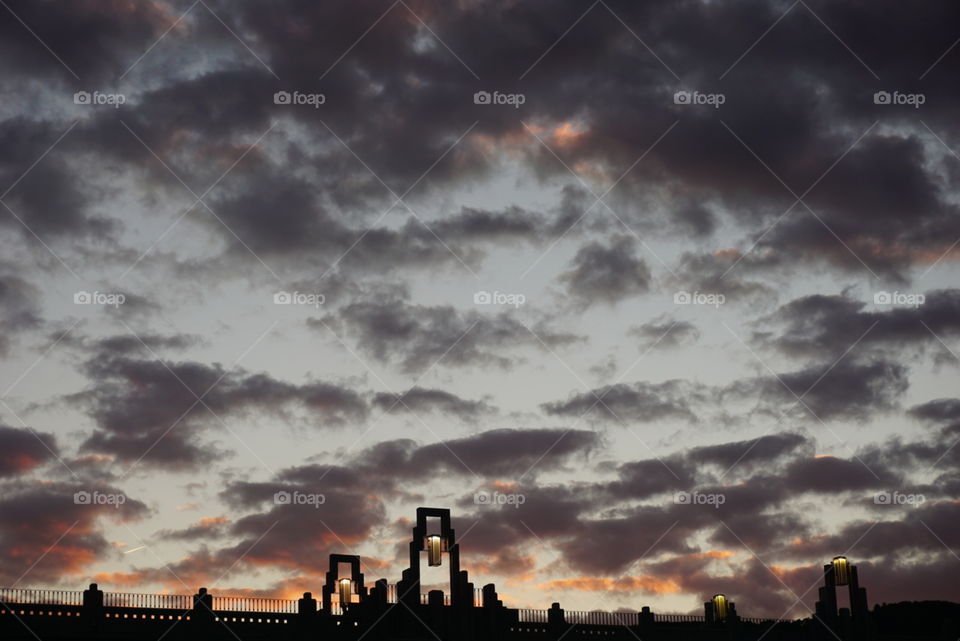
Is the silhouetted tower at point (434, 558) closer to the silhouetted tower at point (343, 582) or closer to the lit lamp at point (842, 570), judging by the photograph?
the silhouetted tower at point (343, 582)

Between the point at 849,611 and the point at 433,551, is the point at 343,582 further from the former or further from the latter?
the point at 849,611

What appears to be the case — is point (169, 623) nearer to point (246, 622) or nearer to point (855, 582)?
point (246, 622)

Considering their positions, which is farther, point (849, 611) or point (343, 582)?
point (343, 582)

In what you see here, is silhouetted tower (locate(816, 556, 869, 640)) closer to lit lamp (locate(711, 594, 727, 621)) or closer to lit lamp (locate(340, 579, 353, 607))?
lit lamp (locate(711, 594, 727, 621))

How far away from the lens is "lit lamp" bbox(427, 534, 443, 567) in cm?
4356

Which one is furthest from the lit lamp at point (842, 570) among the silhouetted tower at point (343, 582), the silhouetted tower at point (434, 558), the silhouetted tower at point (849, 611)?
the silhouetted tower at point (343, 582)

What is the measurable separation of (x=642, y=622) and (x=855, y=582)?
9.29 metres

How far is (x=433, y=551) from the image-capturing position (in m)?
43.6

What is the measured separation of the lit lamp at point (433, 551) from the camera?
43562 millimetres

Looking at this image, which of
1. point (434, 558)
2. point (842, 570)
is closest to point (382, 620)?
point (434, 558)

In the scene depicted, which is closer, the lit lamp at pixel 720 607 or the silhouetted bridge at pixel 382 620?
the silhouetted bridge at pixel 382 620

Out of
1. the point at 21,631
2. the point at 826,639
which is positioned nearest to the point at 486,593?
the point at 826,639

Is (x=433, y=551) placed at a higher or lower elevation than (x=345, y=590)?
higher

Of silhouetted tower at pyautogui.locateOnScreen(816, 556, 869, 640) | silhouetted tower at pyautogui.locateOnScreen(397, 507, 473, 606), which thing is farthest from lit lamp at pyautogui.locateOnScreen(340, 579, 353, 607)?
silhouetted tower at pyautogui.locateOnScreen(816, 556, 869, 640)
